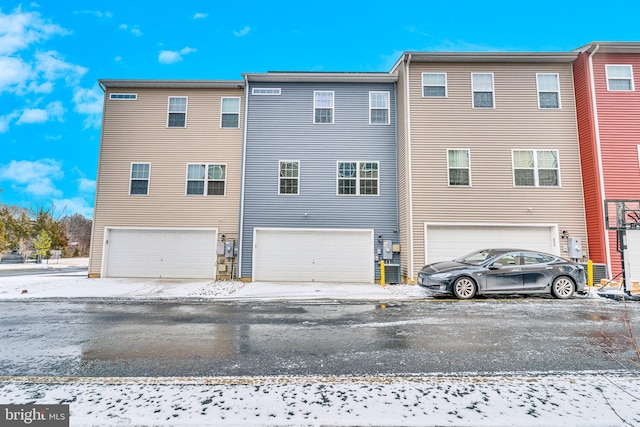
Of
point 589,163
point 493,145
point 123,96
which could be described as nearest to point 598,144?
point 589,163

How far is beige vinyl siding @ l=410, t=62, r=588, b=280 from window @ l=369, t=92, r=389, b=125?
4.29 feet

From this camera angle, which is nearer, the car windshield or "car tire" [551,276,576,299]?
"car tire" [551,276,576,299]

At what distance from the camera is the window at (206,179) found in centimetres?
1393

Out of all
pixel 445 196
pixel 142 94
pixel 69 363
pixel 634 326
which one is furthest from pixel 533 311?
pixel 142 94

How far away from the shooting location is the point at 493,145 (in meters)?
12.7

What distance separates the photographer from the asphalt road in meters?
3.89

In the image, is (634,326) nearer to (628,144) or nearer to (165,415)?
(165,415)

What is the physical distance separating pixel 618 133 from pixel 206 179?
640 inches

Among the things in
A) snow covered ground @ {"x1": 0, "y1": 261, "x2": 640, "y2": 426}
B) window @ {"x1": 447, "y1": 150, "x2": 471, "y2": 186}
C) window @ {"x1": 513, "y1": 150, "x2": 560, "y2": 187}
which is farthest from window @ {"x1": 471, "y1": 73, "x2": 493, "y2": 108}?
snow covered ground @ {"x1": 0, "y1": 261, "x2": 640, "y2": 426}

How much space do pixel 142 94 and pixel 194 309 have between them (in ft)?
36.7

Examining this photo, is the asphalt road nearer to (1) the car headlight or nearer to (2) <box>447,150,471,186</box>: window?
(1) the car headlight

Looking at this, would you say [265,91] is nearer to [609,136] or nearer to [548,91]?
[548,91]

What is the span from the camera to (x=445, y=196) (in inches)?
493

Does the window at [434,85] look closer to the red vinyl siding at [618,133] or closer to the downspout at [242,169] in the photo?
the red vinyl siding at [618,133]
